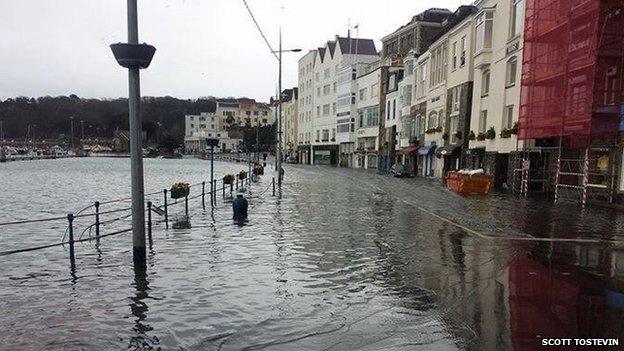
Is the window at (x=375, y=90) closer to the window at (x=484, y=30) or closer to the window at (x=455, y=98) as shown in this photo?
the window at (x=455, y=98)

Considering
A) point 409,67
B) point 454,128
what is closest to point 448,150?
point 454,128

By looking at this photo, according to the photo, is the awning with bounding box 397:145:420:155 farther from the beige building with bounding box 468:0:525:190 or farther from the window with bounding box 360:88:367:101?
the window with bounding box 360:88:367:101

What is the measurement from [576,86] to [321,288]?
63.6ft

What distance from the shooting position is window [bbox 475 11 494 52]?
31344mm

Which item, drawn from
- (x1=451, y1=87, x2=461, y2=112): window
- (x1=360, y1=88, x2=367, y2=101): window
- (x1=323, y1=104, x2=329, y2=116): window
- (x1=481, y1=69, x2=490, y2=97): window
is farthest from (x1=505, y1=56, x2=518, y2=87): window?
(x1=323, y1=104, x2=329, y2=116): window

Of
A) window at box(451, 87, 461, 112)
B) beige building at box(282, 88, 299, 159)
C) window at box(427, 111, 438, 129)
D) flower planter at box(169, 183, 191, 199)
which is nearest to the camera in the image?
flower planter at box(169, 183, 191, 199)

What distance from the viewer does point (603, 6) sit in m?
19.7

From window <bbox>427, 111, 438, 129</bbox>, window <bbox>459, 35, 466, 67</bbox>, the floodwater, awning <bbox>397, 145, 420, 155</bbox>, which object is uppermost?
window <bbox>459, 35, 466, 67</bbox>

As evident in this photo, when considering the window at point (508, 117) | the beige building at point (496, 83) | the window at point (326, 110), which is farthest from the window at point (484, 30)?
the window at point (326, 110)

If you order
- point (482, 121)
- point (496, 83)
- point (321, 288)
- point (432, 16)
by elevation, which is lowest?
point (321, 288)

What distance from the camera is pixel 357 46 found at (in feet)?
273

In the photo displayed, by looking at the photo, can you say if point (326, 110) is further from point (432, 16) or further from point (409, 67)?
point (409, 67)

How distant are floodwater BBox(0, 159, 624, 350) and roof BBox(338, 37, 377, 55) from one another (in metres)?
71.4

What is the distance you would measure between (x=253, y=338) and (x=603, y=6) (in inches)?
796
